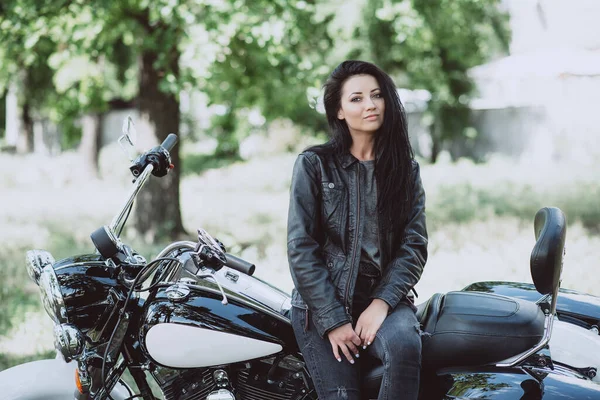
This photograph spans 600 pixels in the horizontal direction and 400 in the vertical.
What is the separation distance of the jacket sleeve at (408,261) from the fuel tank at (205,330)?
0.46 m

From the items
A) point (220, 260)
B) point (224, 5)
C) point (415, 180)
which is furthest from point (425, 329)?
point (224, 5)

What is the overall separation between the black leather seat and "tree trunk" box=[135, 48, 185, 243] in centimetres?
714

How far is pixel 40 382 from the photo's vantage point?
9.55 feet

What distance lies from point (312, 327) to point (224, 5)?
533cm

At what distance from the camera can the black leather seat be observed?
2596 millimetres

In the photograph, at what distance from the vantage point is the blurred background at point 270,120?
24.3 feet

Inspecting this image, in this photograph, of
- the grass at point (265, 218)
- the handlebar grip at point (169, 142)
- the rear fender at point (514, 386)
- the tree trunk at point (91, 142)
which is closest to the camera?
the rear fender at point (514, 386)

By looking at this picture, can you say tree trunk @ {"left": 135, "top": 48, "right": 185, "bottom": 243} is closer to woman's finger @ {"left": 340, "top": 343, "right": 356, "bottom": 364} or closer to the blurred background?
the blurred background

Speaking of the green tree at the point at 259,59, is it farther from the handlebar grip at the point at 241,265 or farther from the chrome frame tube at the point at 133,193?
the handlebar grip at the point at 241,265

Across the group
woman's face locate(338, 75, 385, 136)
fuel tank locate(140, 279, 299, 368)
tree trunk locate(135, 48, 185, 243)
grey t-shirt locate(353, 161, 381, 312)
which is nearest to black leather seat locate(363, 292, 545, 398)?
grey t-shirt locate(353, 161, 381, 312)

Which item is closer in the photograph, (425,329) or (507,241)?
(425,329)

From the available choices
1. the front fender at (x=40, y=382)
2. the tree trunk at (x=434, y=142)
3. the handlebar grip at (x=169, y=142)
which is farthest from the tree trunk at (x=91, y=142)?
the front fender at (x=40, y=382)

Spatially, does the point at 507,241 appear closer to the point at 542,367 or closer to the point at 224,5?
the point at 224,5

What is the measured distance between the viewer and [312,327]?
105 inches
